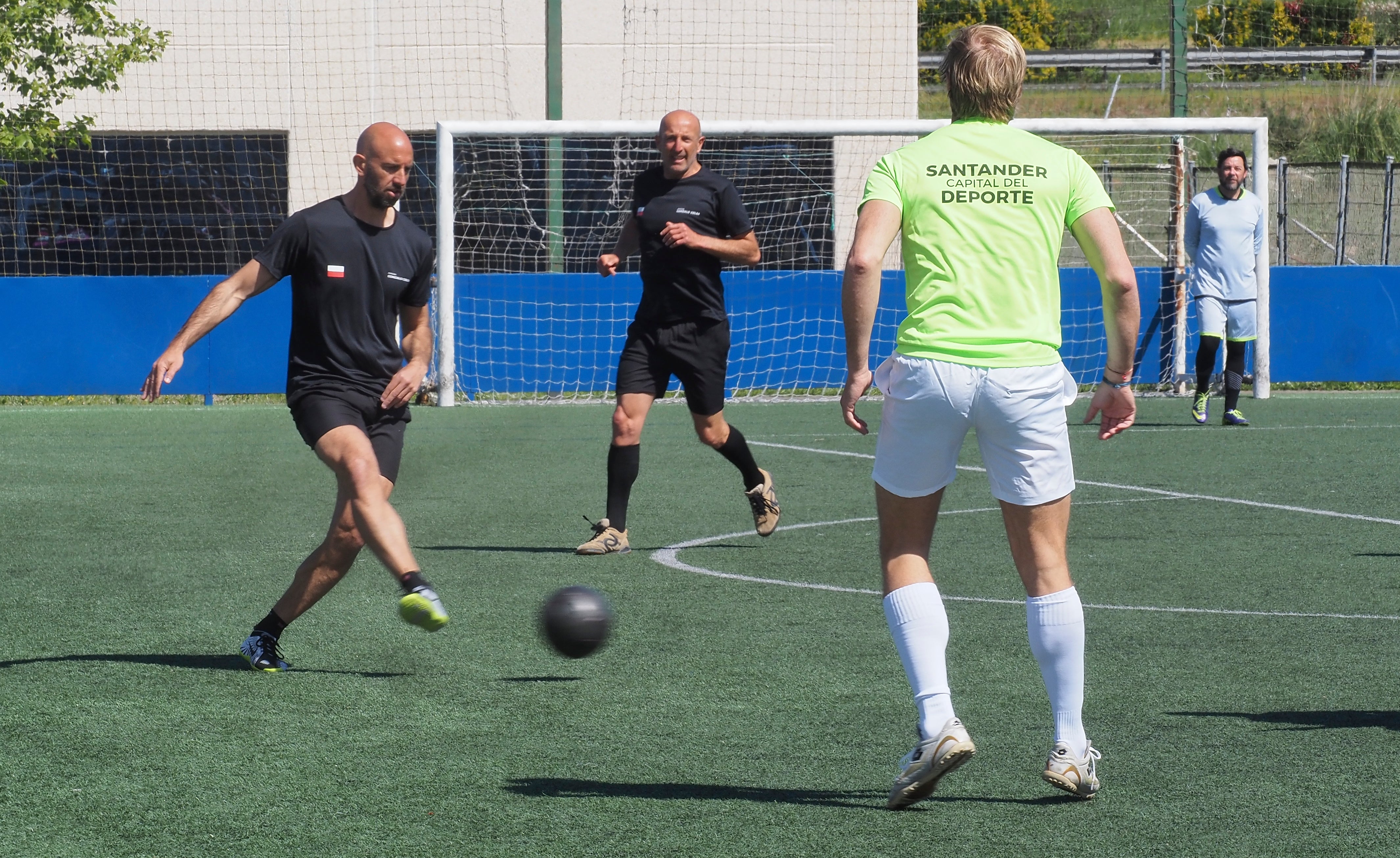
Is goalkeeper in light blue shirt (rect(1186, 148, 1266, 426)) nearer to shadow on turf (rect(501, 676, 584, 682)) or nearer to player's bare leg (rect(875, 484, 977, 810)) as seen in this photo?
shadow on turf (rect(501, 676, 584, 682))

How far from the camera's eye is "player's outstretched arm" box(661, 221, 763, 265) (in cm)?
829

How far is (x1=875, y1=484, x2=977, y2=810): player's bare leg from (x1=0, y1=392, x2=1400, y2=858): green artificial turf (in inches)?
5.1

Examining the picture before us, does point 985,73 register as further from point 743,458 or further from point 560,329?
point 560,329

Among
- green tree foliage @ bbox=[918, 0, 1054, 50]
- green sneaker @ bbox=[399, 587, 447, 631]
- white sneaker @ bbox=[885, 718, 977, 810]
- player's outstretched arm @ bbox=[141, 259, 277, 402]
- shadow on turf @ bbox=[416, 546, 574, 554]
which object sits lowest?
shadow on turf @ bbox=[416, 546, 574, 554]

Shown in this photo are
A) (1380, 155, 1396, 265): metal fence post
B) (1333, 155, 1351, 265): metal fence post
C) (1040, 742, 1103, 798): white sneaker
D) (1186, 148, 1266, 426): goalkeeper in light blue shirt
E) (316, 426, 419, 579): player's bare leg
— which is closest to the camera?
(1040, 742, 1103, 798): white sneaker

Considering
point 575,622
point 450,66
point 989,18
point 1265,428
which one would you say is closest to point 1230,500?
point 1265,428

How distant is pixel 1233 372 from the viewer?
14422mm

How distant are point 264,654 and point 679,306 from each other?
11.3 feet

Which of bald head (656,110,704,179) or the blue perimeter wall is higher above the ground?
bald head (656,110,704,179)

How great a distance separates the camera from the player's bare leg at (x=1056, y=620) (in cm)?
421

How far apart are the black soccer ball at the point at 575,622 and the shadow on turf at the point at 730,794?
0.94 m

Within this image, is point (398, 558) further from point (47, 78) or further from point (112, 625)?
point (47, 78)

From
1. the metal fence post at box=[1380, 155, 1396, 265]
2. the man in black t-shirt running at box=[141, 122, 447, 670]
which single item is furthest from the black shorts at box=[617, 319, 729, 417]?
the metal fence post at box=[1380, 155, 1396, 265]

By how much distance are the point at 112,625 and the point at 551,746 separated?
2.62 m
